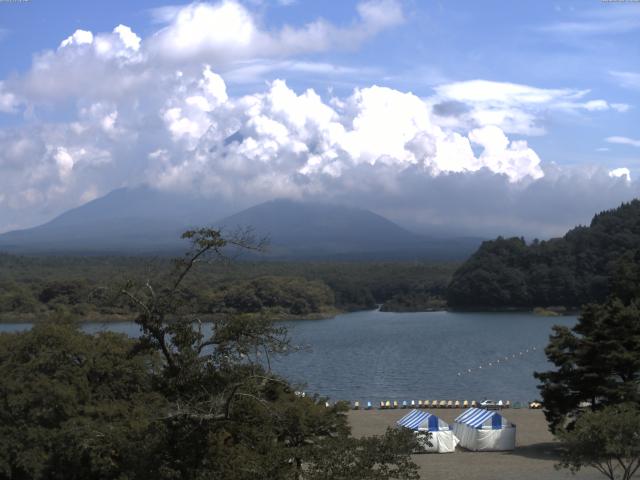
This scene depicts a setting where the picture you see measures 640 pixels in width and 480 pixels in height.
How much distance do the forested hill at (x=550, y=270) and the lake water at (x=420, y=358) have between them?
20.0 ft

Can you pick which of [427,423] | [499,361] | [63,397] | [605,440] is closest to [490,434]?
[427,423]

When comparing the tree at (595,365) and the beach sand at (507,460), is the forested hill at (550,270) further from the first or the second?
the tree at (595,365)

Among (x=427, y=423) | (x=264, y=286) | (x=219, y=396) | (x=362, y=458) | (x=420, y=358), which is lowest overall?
(x=420, y=358)

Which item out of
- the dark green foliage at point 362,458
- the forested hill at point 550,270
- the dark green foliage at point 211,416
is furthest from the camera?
the forested hill at point 550,270

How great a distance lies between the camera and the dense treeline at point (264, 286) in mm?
63781

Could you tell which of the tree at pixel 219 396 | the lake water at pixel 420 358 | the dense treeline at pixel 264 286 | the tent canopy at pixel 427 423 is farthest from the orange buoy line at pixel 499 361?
the tree at pixel 219 396

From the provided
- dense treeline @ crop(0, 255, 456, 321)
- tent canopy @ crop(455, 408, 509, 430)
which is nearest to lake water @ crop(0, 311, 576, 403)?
dense treeline @ crop(0, 255, 456, 321)

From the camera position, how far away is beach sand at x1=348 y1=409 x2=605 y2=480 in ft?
54.2

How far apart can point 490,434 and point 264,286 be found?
4835 cm

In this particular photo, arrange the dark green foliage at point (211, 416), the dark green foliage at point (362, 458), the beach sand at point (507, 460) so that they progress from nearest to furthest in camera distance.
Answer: the dark green foliage at point (362, 458)
the dark green foliage at point (211, 416)
the beach sand at point (507, 460)

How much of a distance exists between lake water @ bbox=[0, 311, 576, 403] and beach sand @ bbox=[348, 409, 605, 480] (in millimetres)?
4303

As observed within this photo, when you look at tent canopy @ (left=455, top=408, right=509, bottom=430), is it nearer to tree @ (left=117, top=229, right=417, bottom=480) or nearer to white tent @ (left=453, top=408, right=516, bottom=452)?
white tent @ (left=453, top=408, right=516, bottom=452)

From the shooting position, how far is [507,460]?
60.7ft

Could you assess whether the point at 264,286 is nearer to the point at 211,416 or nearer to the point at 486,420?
the point at 486,420
